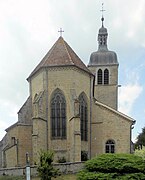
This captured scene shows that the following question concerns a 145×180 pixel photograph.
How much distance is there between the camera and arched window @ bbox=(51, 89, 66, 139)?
42.6m

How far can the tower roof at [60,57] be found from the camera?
4359 cm

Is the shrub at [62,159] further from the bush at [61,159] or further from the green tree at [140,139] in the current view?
the green tree at [140,139]

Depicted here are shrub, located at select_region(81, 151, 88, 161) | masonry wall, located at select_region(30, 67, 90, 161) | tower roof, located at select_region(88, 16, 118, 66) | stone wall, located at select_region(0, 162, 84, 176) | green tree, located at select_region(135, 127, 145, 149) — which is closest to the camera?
stone wall, located at select_region(0, 162, 84, 176)

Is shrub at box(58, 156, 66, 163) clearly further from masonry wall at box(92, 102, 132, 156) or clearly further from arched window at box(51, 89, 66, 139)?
masonry wall at box(92, 102, 132, 156)

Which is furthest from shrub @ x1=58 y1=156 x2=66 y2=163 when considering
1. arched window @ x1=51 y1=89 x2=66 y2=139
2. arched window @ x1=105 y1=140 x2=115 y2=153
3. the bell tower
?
the bell tower

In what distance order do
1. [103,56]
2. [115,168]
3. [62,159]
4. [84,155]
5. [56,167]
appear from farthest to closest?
[103,56] < [84,155] < [62,159] < [56,167] < [115,168]

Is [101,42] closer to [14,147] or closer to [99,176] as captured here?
[14,147]

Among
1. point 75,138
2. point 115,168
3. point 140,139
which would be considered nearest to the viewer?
point 115,168

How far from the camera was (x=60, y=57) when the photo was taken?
44.5 m

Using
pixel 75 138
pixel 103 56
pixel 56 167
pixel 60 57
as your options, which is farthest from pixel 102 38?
pixel 56 167

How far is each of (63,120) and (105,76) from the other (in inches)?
1052

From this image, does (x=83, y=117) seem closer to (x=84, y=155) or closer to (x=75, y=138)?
(x=84, y=155)

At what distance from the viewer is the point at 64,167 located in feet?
112

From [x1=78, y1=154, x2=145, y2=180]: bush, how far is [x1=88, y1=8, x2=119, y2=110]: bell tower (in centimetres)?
3632
